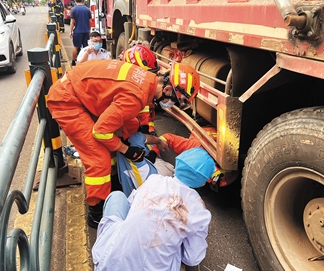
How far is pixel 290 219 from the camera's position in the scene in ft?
6.56

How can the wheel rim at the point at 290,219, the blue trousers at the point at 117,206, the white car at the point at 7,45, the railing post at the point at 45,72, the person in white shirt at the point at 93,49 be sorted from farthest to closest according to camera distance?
A: the white car at the point at 7,45, the person in white shirt at the point at 93,49, the railing post at the point at 45,72, the blue trousers at the point at 117,206, the wheel rim at the point at 290,219

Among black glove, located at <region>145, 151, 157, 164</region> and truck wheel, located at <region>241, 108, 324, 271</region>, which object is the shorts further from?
truck wheel, located at <region>241, 108, 324, 271</region>

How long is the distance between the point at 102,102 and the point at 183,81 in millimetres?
632

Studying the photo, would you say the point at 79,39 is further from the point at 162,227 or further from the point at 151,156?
the point at 162,227

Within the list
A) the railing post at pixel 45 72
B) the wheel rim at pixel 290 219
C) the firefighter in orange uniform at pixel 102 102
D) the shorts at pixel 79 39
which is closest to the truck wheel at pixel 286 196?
the wheel rim at pixel 290 219

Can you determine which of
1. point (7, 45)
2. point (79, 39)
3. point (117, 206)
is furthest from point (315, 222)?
point (79, 39)

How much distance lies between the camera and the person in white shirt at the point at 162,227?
5.49ft

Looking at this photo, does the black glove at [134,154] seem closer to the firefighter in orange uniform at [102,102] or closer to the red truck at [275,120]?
the firefighter in orange uniform at [102,102]

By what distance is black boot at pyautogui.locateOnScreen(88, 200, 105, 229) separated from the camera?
2645 mm

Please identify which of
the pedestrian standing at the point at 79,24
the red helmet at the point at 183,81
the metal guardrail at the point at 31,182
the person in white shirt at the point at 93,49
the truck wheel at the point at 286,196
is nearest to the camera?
the metal guardrail at the point at 31,182

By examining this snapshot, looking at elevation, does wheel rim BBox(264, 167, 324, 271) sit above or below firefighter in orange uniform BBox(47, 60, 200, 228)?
below

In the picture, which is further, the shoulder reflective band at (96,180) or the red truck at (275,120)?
the shoulder reflective band at (96,180)

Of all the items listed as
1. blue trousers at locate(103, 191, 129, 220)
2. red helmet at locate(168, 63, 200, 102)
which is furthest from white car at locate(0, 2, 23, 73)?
blue trousers at locate(103, 191, 129, 220)

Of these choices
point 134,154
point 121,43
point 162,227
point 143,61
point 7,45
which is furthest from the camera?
point 7,45
